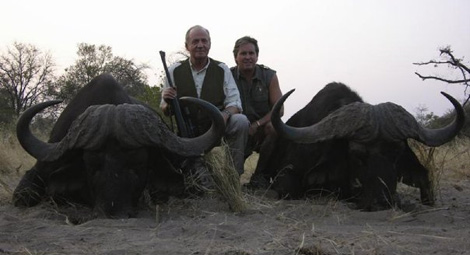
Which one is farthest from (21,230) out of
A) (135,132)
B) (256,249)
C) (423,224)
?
(423,224)

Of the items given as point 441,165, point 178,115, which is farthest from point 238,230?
point 441,165

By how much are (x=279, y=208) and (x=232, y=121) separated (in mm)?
1618

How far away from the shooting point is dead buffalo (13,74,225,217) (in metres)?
4.17

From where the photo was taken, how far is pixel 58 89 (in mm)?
26141

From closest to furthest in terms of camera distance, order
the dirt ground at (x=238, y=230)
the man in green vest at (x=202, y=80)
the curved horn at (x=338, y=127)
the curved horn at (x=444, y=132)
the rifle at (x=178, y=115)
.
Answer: the dirt ground at (x=238, y=230) < the curved horn at (x=338, y=127) < the curved horn at (x=444, y=132) < the rifle at (x=178, y=115) < the man in green vest at (x=202, y=80)

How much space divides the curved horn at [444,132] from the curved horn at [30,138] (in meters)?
3.35

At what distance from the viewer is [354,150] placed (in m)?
4.87

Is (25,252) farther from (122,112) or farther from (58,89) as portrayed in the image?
(58,89)

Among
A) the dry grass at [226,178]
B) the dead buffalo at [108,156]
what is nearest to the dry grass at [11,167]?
the dead buffalo at [108,156]

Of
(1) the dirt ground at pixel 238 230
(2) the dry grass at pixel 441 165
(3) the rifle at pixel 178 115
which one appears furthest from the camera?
(3) the rifle at pixel 178 115

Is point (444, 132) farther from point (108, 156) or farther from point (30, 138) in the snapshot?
point (30, 138)

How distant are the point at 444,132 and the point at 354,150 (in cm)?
105

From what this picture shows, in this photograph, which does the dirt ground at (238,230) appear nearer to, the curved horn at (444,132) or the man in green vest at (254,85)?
the curved horn at (444,132)

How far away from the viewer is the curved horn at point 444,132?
498 centimetres
